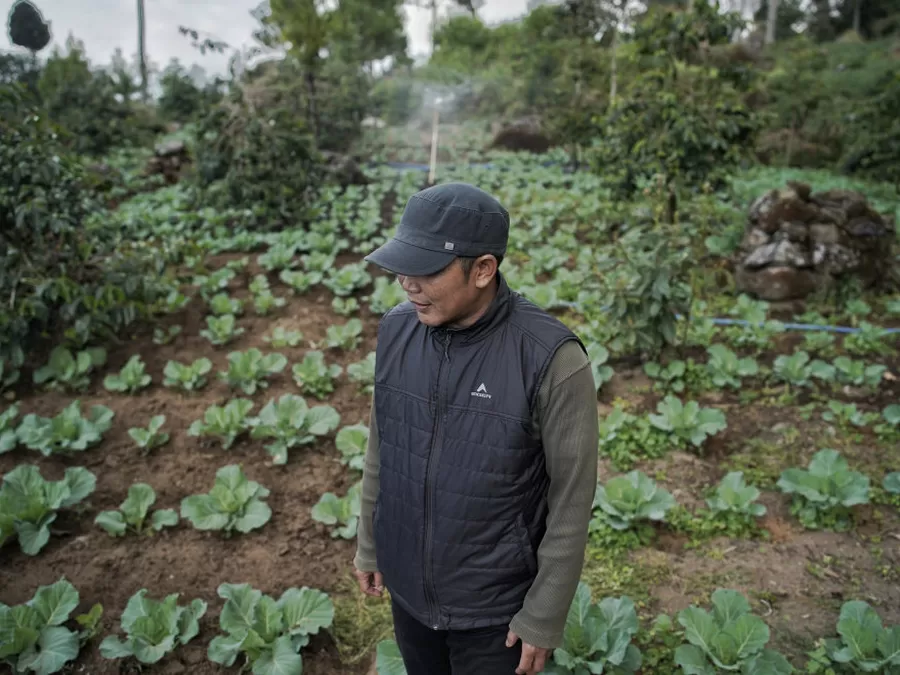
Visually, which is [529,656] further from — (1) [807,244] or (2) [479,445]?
(1) [807,244]

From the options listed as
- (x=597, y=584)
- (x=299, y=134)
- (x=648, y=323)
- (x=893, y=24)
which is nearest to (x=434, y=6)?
(x=893, y=24)

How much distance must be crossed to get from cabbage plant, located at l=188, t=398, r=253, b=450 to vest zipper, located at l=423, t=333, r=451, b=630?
2909 mm

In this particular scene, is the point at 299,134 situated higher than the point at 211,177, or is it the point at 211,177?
the point at 299,134

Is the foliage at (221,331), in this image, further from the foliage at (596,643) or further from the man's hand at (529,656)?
the man's hand at (529,656)

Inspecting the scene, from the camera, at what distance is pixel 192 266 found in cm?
742

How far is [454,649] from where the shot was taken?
1786mm

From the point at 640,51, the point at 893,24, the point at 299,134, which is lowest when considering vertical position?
the point at 299,134

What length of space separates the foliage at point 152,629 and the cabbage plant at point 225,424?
1528 mm

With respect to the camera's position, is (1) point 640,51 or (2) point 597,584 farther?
(1) point 640,51

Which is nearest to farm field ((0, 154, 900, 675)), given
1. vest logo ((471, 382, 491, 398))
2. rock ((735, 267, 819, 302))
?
rock ((735, 267, 819, 302))

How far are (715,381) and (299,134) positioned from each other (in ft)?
22.1

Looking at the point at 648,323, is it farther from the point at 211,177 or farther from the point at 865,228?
the point at 211,177

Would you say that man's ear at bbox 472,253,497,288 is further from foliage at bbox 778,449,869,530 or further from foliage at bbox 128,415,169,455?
foliage at bbox 128,415,169,455

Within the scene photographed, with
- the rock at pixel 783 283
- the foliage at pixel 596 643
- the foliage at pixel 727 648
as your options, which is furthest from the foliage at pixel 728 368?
the foliage at pixel 596 643
